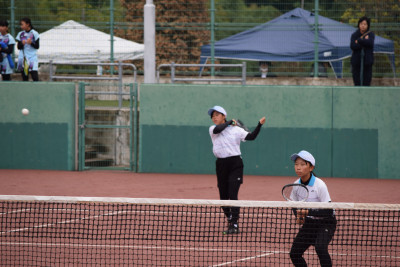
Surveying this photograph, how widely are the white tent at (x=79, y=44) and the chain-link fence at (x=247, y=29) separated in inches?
3.5

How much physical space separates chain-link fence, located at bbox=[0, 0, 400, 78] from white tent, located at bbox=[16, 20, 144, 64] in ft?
0.29

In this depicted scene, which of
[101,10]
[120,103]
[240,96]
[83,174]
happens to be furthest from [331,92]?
[101,10]

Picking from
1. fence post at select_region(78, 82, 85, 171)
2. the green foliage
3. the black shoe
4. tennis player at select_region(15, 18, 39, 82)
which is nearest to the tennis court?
the black shoe

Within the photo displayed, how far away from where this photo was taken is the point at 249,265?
7.38 metres

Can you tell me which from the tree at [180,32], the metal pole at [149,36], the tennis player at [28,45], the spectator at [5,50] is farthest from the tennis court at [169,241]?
the tree at [180,32]

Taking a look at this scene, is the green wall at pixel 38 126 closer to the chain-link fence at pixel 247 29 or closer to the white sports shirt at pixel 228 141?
the chain-link fence at pixel 247 29

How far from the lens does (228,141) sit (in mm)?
9336

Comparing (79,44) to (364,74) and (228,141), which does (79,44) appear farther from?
(228,141)

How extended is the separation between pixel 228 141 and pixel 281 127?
5713mm

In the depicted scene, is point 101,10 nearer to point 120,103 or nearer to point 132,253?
point 120,103

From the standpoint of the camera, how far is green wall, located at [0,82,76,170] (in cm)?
1535

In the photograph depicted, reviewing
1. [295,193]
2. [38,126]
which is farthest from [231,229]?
[38,126]

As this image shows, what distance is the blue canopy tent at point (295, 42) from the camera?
1672cm

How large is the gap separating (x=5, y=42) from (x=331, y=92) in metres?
8.01
